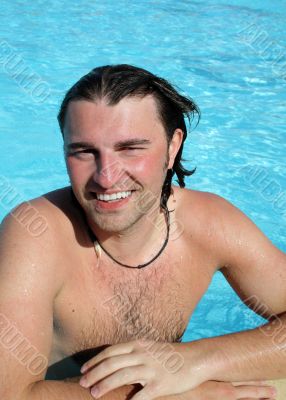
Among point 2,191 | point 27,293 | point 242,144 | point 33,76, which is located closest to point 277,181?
point 242,144

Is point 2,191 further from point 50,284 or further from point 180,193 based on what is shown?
point 50,284

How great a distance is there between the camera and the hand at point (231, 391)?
2.35 m

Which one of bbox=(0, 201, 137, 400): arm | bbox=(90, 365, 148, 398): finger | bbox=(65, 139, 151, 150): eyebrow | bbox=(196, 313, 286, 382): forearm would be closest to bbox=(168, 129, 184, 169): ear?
bbox=(65, 139, 151, 150): eyebrow

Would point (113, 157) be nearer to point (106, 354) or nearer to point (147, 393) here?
point (106, 354)

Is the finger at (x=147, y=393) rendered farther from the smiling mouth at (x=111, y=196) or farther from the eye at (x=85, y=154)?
the eye at (x=85, y=154)

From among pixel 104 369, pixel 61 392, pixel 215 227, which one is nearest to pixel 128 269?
pixel 215 227

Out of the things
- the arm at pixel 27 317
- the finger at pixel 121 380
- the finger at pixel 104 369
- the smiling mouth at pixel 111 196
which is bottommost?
the finger at pixel 121 380

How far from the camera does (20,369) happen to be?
2.08 m

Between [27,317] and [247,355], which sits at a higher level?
[27,317]

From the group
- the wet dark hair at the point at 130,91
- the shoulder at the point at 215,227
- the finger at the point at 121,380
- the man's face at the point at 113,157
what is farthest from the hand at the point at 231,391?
the wet dark hair at the point at 130,91

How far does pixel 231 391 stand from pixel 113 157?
987mm

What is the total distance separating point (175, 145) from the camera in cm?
265

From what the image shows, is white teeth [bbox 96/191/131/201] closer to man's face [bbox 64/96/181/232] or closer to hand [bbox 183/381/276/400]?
man's face [bbox 64/96/181/232]

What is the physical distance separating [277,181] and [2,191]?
2562mm
